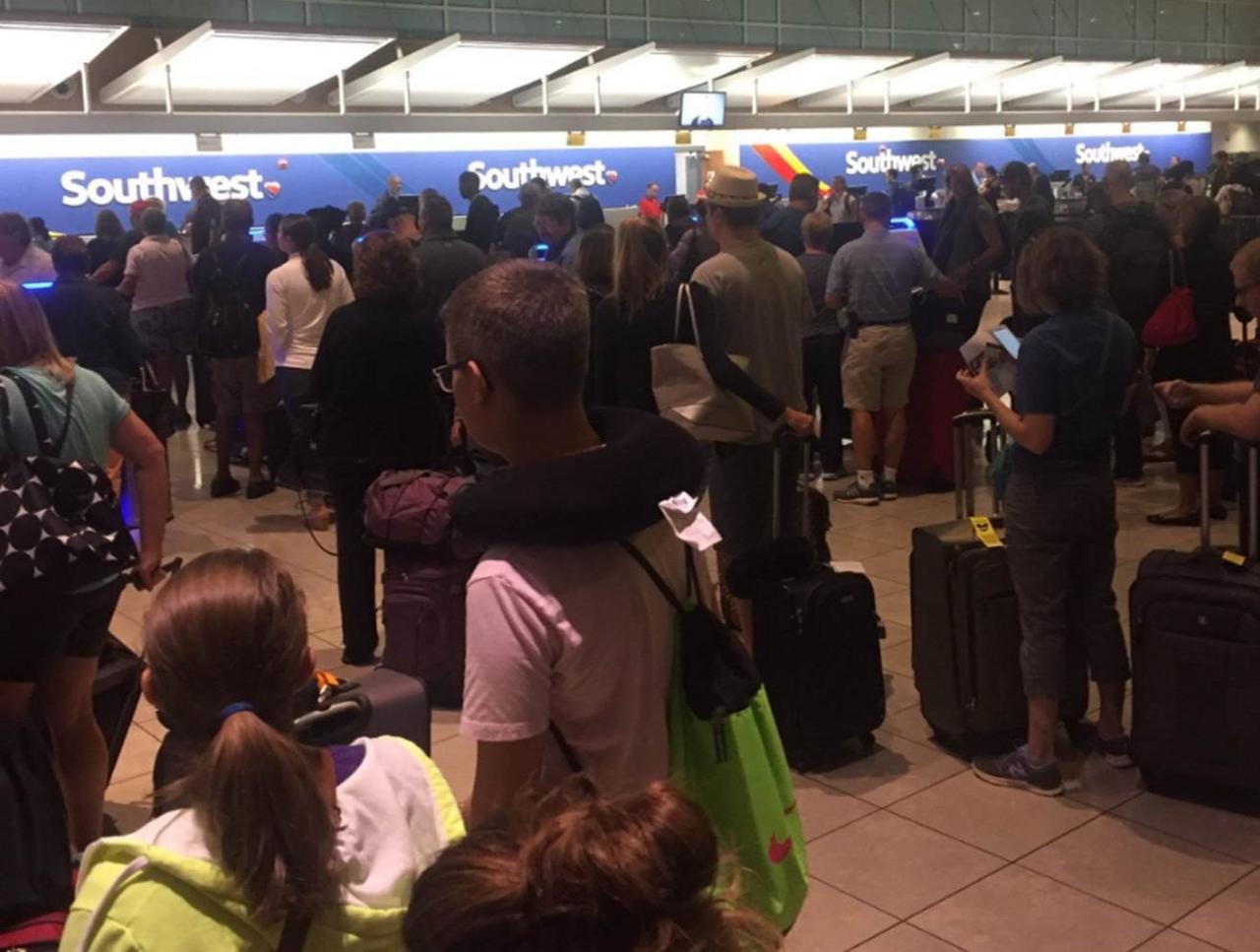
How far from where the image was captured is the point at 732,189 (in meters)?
4.42

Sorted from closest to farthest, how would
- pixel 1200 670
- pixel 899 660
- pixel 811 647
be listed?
pixel 1200 670 < pixel 811 647 < pixel 899 660

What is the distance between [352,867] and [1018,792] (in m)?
2.82

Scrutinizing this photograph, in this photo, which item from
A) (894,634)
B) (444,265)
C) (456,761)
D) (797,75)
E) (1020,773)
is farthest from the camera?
(797,75)

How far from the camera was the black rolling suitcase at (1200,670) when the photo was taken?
3.52 meters

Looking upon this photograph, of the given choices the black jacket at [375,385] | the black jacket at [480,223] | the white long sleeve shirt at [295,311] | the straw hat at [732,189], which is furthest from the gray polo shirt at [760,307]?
the black jacket at [480,223]

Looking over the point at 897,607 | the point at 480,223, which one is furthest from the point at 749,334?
the point at 480,223

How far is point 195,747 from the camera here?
4.66 feet

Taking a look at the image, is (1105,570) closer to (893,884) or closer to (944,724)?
(944,724)

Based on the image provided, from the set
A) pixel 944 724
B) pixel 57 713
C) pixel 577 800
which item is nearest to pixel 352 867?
pixel 577 800

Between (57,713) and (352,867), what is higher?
(352,867)

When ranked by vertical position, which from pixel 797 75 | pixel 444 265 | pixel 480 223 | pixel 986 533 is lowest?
pixel 986 533

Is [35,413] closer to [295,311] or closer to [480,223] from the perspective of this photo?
[295,311]

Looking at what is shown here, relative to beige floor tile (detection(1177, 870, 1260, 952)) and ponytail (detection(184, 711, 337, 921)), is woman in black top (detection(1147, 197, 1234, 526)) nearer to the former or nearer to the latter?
beige floor tile (detection(1177, 870, 1260, 952))

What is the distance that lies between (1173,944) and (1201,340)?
13.1 ft
